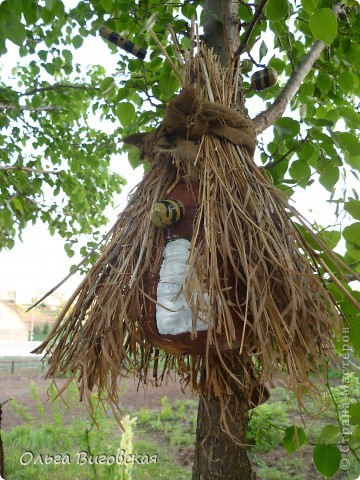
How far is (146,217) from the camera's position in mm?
638

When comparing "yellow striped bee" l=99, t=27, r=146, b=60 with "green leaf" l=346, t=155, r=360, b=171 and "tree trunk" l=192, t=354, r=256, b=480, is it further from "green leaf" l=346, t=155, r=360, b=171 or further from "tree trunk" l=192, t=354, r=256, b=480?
"tree trunk" l=192, t=354, r=256, b=480

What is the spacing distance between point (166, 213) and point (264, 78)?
37cm

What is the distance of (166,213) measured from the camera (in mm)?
572

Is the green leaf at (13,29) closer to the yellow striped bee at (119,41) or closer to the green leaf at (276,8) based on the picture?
the yellow striped bee at (119,41)

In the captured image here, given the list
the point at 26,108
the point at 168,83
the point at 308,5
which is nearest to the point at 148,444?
the point at 26,108

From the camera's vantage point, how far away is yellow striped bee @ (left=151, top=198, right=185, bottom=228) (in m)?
0.57

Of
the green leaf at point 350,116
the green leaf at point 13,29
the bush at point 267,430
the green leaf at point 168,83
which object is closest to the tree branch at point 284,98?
the green leaf at point 350,116

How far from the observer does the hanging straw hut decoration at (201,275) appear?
0.54 metres

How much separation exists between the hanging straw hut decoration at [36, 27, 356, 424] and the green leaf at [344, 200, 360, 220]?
18 cm

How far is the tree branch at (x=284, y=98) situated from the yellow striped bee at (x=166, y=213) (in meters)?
0.30

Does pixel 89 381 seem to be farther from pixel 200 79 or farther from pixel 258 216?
pixel 200 79

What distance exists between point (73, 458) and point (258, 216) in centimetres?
230

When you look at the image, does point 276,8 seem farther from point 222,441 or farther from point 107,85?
point 222,441

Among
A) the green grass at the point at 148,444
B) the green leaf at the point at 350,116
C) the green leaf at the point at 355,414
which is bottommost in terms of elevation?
the green grass at the point at 148,444
